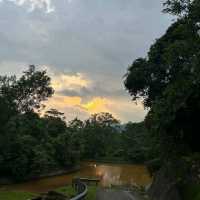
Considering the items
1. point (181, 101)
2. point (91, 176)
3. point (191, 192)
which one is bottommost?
point (191, 192)

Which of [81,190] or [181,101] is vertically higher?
[181,101]

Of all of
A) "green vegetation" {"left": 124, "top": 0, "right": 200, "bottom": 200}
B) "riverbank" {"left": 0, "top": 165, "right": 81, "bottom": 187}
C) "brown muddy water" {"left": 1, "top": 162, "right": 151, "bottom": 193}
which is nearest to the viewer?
"green vegetation" {"left": 124, "top": 0, "right": 200, "bottom": 200}

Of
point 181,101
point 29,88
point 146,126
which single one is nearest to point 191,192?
point 181,101

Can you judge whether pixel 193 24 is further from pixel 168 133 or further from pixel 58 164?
pixel 58 164

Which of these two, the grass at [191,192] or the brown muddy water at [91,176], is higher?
the brown muddy water at [91,176]

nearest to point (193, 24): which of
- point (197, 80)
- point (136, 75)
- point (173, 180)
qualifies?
point (197, 80)

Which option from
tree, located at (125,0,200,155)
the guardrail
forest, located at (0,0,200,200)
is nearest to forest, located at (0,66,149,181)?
forest, located at (0,0,200,200)

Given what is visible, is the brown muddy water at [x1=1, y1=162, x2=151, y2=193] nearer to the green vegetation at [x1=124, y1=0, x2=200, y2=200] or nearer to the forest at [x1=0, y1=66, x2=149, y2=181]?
the forest at [x1=0, y1=66, x2=149, y2=181]

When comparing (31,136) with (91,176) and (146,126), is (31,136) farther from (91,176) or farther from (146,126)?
→ (146,126)

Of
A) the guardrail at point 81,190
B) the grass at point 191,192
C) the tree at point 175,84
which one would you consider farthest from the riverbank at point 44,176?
the grass at point 191,192

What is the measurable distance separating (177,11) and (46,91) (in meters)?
51.7

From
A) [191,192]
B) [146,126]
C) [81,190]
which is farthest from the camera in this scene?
[146,126]

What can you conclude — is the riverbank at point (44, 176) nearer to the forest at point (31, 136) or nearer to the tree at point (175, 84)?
the forest at point (31, 136)

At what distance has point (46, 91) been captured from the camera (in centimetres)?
6788
